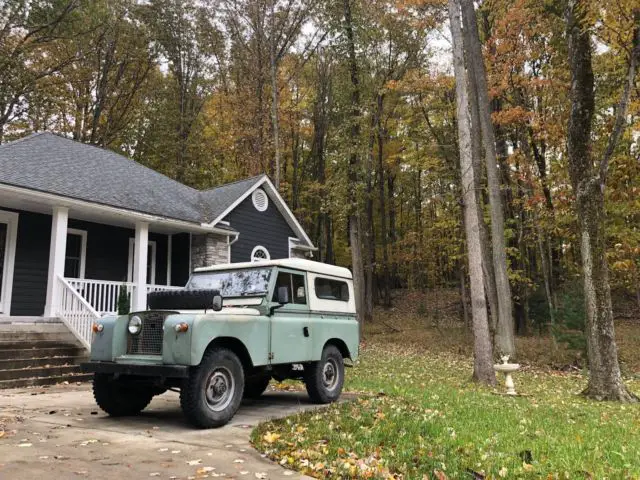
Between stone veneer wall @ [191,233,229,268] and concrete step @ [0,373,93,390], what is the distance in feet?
21.0

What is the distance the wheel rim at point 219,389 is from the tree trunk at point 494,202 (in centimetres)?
1037

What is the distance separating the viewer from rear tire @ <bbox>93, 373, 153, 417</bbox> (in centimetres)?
611

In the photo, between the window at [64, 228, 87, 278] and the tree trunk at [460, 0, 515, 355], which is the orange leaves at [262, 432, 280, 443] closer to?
the tree trunk at [460, 0, 515, 355]

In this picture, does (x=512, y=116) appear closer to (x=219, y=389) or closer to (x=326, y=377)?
(x=326, y=377)

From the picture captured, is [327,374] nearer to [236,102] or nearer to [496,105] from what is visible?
[496,105]

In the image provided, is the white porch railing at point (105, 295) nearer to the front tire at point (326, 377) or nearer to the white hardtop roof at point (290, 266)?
the white hardtop roof at point (290, 266)

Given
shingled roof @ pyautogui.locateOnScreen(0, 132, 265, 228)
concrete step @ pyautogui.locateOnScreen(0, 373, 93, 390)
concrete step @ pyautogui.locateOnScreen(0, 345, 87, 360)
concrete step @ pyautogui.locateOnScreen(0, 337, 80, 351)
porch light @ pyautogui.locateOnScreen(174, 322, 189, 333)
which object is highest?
shingled roof @ pyautogui.locateOnScreen(0, 132, 265, 228)

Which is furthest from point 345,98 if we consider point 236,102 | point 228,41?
point 228,41

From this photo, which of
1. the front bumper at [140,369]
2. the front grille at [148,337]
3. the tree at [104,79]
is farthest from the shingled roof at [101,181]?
the tree at [104,79]

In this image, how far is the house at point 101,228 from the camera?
11.7m

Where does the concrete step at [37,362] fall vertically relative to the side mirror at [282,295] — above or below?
below

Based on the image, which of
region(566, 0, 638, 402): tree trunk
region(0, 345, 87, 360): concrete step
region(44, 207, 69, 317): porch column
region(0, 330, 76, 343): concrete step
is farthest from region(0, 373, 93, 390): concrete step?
region(566, 0, 638, 402): tree trunk

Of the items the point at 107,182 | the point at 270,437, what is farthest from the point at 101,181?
the point at 270,437

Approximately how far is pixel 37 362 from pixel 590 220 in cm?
1081
